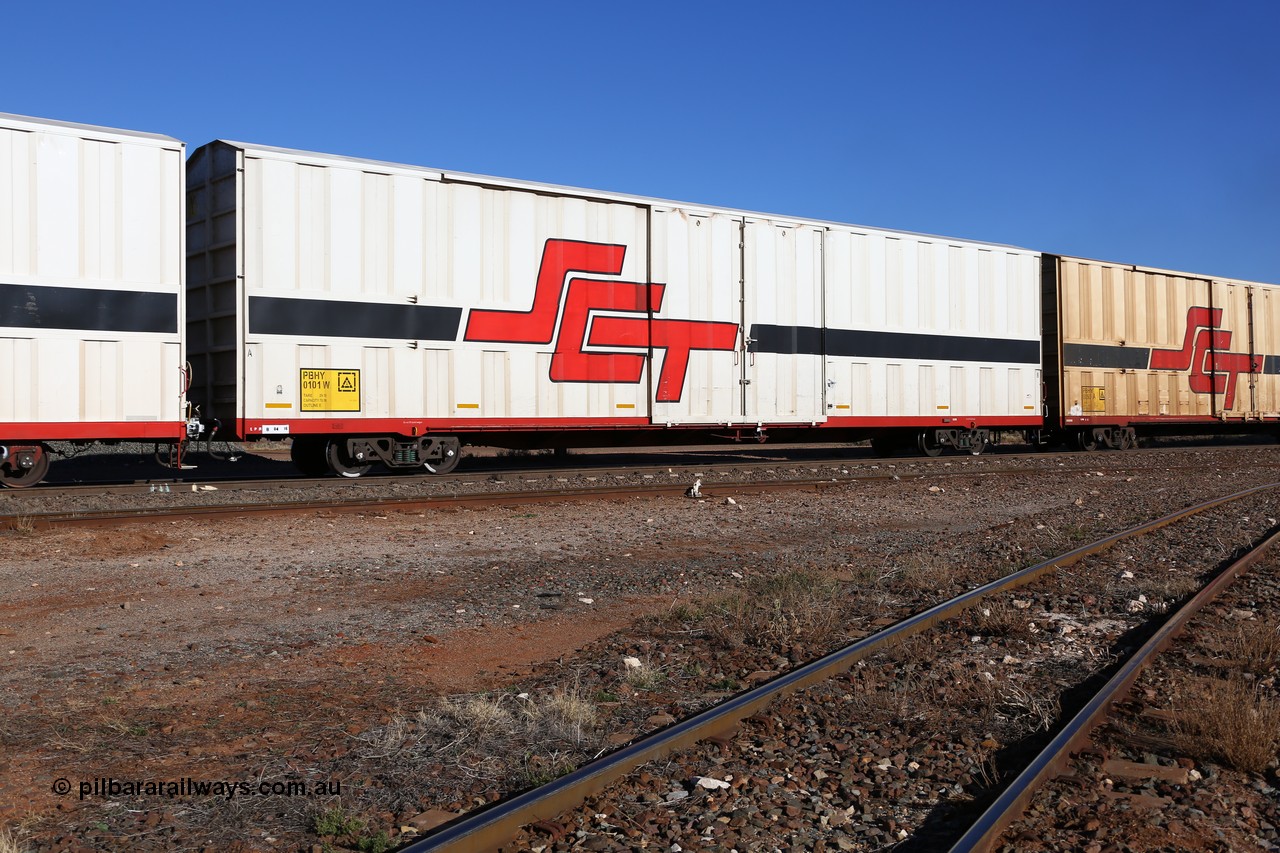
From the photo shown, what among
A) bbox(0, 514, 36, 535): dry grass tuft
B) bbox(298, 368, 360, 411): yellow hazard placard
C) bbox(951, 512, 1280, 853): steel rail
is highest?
bbox(298, 368, 360, 411): yellow hazard placard

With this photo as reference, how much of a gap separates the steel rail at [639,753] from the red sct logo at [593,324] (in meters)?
9.37

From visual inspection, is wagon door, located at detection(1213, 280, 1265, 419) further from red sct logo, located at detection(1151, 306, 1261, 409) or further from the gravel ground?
the gravel ground

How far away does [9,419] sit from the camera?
11242mm

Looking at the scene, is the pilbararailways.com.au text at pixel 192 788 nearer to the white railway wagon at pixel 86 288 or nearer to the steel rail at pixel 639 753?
the steel rail at pixel 639 753

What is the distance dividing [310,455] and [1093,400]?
16.9 m

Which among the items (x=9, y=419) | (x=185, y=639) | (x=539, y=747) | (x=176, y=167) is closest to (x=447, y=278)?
(x=176, y=167)

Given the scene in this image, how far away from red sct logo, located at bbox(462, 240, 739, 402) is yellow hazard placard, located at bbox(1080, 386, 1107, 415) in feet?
34.0

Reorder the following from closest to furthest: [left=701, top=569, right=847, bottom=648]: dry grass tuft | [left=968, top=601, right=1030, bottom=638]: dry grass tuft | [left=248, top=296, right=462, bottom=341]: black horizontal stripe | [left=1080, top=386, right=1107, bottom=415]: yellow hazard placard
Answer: [left=701, top=569, right=847, bottom=648]: dry grass tuft, [left=968, top=601, right=1030, bottom=638]: dry grass tuft, [left=248, top=296, right=462, bottom=341]: black horizontal stripe, [left=1080, top=386, right=1107, bottom=415]: yellow hazard placard

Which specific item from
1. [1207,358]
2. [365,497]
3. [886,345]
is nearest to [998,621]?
[365,497]

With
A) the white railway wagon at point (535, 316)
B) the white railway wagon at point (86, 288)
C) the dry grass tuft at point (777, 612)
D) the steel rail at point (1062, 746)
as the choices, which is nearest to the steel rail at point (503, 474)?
the white railway wagon at point (535, 316)

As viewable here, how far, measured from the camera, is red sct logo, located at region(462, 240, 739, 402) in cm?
1499

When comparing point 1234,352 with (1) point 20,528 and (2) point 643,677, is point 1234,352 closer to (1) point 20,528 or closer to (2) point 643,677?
(2) point 643,677

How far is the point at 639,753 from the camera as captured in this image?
3781 millimetres

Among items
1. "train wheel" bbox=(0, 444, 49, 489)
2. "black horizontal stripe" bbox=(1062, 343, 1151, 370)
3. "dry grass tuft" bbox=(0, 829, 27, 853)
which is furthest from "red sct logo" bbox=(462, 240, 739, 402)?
"dry grass tuft" bbox=(0, 829, 27, 853)
